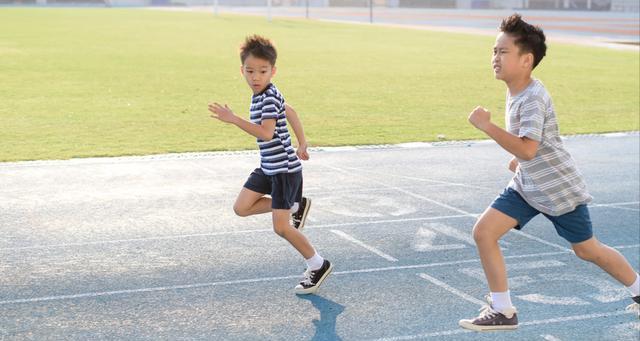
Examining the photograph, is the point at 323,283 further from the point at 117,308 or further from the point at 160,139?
the point at 160,139

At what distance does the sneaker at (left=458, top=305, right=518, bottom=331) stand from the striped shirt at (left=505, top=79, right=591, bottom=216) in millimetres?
712

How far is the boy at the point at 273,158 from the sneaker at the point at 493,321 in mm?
1473

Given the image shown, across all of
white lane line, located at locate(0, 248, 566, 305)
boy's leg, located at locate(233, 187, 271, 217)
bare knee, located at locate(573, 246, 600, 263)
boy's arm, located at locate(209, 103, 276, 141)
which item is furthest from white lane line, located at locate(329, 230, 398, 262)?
bare knee, located at locate(573, 246, 600, 263)

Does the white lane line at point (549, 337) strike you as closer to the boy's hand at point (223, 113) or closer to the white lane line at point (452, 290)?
the white lane line at point (452, 290)

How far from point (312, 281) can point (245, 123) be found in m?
1.40

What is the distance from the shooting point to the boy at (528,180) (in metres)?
5.46

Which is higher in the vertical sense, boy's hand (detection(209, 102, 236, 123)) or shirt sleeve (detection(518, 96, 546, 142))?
shirt sleeve (detection(518, 96, 546, 142))

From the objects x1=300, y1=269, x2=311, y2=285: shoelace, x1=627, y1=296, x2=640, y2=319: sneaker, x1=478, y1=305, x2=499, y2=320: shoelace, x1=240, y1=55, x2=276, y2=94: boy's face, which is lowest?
x1=300, y1=269, x2=311, y2=285: shoelace

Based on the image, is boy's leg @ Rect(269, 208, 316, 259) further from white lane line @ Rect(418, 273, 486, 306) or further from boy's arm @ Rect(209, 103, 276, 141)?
white lane line @ Rect(418, 273, 486, 306)

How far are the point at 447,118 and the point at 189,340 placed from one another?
1278cm

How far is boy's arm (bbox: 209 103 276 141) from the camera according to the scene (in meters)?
6.07

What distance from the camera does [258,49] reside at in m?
6.44

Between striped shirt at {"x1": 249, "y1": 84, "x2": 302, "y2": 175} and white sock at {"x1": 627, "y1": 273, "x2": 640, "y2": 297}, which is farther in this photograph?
striped shirt at {"x1": 249, "y1": 84, "x2": 302, "y2": 175}

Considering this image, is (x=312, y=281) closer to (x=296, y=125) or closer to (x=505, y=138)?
(x=296, y=125)
